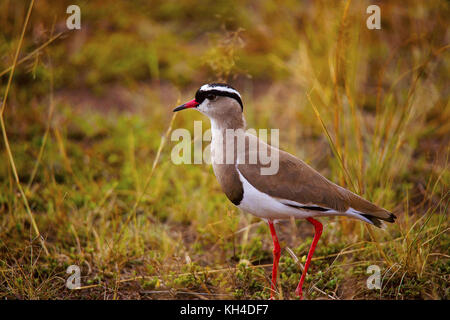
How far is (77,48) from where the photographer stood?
6.14 m

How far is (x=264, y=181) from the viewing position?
275 centimetres

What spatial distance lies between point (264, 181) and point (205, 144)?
2252 mm

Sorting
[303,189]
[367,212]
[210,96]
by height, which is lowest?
[367,212]

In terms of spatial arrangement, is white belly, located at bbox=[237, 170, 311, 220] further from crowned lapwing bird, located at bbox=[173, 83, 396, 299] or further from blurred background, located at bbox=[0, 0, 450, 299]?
blurred background, located at bbox=[0, 0, 450, 299]

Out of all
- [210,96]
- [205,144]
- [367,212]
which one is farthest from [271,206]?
[205,144]

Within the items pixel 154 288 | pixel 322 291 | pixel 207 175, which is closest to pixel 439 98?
pixel 207 175

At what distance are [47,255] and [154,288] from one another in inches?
32.2

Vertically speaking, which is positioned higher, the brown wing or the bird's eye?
the bird's eye

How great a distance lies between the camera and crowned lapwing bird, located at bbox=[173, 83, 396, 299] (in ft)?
9.00

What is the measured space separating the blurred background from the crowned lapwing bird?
26 cm
